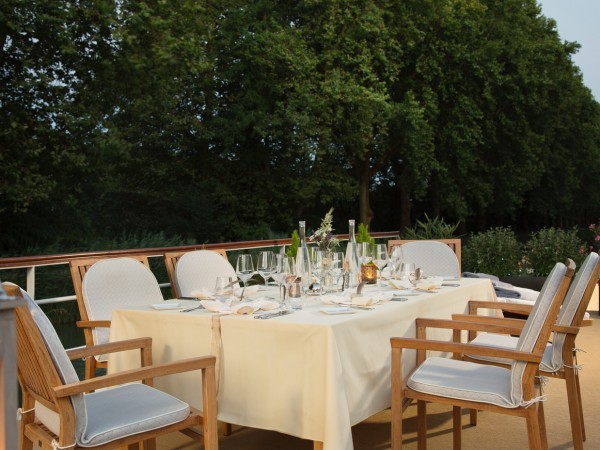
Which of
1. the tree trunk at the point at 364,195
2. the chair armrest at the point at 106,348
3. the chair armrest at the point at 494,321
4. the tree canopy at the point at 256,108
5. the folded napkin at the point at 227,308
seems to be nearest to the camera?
the chair armrest at the point at 106,348

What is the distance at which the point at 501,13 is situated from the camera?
16969mm

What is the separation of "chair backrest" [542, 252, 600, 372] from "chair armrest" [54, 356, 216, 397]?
152 centimetres

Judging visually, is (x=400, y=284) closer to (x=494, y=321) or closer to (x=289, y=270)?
(x=494, y=321)

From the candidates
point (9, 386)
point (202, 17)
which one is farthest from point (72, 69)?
point (9, 386)

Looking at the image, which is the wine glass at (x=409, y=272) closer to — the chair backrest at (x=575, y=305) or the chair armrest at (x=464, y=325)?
the chair armrest at (x=464, y=325)

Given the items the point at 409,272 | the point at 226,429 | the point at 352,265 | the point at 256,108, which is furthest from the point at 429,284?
the point at 256,108

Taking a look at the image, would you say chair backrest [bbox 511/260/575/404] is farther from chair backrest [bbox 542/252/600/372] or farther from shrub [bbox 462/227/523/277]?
shrub [bbox 462/227/523/277]

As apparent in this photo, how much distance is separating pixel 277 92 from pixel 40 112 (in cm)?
492

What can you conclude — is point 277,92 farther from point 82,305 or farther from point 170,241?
point 82,305

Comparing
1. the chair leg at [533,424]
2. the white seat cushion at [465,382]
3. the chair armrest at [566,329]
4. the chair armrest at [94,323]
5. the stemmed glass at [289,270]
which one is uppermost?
the stemmed glass at [289,270]

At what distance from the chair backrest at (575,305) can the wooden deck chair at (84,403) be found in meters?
1.52

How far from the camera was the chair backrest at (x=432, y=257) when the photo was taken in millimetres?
4219

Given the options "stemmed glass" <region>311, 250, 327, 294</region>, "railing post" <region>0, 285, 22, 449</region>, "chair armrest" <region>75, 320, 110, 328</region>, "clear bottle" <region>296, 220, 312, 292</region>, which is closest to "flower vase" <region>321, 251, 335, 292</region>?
"stemmed glass" <region>311, 250, 327, 294</region>

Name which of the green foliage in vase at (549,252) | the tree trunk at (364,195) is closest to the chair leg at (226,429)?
the green foliage in vase at (549,252)
